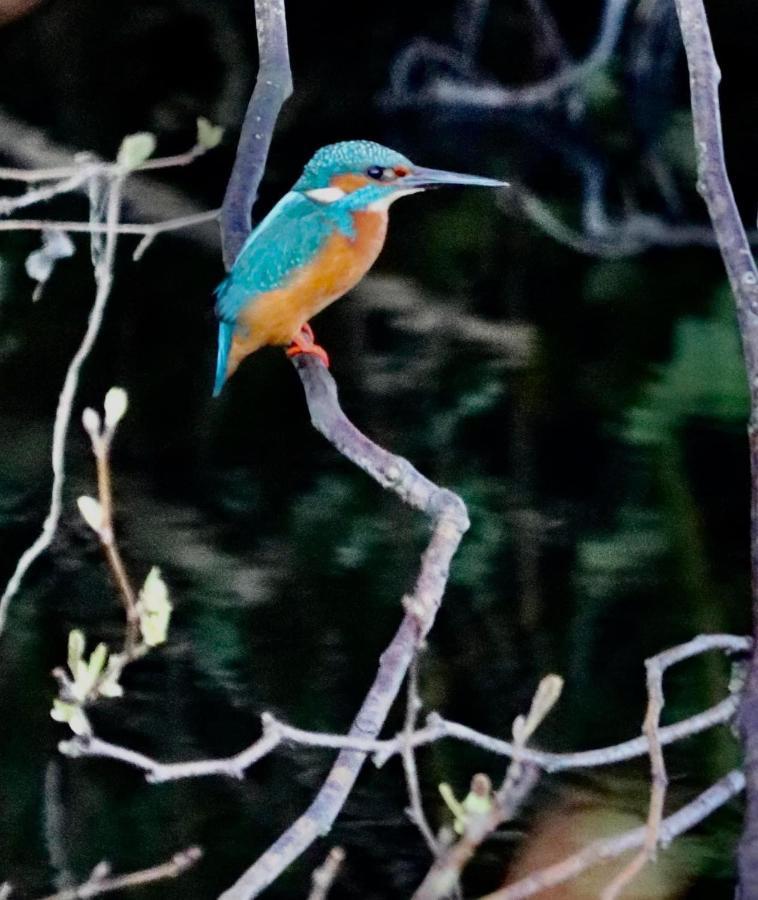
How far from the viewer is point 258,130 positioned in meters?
1.05

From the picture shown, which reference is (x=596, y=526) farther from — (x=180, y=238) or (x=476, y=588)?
(x=180, y=238)

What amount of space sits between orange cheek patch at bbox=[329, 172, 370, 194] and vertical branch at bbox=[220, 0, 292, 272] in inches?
5.4

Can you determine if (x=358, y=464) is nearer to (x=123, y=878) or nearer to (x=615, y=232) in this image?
(x=123, y=878)

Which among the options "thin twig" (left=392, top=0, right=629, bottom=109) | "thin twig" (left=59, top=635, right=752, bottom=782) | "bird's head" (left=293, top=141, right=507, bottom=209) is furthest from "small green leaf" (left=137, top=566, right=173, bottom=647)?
"thin twig" (left=392, top=0, right=629, bottom=109)

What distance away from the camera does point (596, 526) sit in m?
1.20

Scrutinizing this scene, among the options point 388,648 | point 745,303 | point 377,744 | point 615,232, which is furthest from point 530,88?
point 377,744

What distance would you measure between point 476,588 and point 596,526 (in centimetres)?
13

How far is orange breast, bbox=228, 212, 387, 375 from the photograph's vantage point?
0.89 meters

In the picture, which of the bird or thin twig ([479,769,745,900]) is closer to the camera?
thin twig ([479,769,745,900])

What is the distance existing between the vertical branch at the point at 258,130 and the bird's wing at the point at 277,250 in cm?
11

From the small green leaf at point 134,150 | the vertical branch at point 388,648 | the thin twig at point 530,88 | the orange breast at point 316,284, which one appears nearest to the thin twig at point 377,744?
the vertical branch at point 388,648

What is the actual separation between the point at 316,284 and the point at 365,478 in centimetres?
37

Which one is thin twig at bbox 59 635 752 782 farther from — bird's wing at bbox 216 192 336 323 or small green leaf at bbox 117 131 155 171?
small green leaf at bbox 117 131 155 171

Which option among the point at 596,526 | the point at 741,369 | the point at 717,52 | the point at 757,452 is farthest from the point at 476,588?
the point at 717,52
